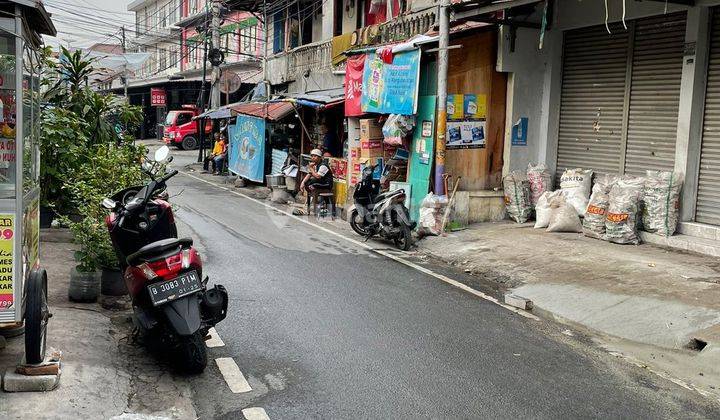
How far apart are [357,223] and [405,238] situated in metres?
1.69

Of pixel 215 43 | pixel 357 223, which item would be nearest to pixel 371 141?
pixel 357 223

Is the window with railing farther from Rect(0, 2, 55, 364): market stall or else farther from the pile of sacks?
Rect(0, 2, 55, 364): market stall

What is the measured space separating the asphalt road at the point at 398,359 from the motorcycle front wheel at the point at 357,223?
333 centimetres

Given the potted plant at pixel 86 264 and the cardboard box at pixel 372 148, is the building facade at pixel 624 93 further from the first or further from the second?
the potted plant at pixel 86 264

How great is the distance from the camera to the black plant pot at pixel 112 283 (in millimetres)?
7320

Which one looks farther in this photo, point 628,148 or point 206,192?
point 206,192

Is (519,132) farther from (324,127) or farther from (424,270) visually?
(324,127)

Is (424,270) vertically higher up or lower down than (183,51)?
lower down

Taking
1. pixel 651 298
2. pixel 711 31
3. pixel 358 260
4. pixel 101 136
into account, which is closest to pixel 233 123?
pixel 101 136

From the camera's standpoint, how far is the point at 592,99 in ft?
40.9

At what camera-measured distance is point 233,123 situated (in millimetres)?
26016

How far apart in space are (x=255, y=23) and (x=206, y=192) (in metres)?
17.5

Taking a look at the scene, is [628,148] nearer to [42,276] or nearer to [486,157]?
[486,157]

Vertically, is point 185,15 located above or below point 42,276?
above
